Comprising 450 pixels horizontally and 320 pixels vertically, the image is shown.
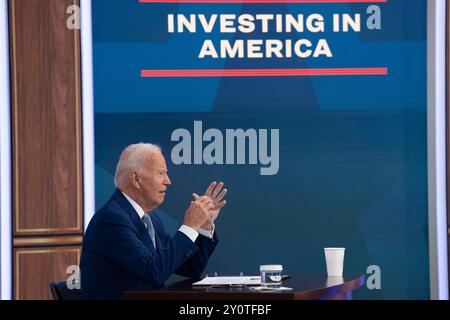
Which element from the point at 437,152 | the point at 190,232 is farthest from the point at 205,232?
the point at 437,152

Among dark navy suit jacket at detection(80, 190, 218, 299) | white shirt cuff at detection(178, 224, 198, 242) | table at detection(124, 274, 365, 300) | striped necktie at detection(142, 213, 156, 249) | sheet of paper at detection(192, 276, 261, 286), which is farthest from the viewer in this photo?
striped necktie at detection(142, 213, 156, 249)

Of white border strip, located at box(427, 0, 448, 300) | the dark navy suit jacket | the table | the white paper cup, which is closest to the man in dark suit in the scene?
the dark navy suit jacket

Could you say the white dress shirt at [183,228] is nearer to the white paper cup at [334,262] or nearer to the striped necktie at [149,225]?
the striped necktie at [149,225]

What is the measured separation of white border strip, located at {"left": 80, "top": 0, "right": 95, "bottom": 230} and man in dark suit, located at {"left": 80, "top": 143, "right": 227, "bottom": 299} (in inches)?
41.1

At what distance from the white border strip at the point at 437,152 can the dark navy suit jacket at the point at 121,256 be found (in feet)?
6.23

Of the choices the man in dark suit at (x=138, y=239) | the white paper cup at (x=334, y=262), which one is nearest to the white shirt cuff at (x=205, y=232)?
the man in dark suit at (x=138, y=239)

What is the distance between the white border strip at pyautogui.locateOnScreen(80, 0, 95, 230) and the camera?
4.62 m

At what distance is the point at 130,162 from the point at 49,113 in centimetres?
130

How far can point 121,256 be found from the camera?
121 inches

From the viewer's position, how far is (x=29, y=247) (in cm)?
460

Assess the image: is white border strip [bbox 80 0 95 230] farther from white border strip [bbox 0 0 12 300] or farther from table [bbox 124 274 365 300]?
table [bbox 124 274 365 300]

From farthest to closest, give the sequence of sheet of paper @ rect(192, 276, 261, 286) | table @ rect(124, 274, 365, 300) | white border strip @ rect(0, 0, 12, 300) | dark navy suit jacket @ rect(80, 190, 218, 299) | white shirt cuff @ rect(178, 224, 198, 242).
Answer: white border strip @ rect(0, 0, 12, 300) → white shirt cuff @ rect(178, 224, 198, 242) → dark navy suit jacket @ rect(80, 190, 218, 299) → sheet of paper @ rect(192, 276, 261, 286) → table @ rect(124, 274, 365, 300)

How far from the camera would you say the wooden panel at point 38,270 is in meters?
4.59

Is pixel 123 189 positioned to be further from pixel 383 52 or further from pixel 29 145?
pixel 383 52
